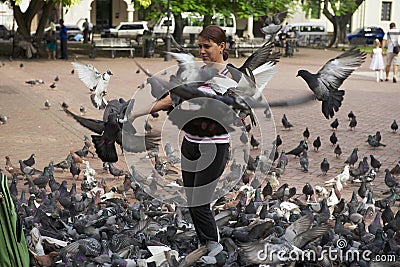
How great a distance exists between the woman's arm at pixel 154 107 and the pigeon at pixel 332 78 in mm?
1077

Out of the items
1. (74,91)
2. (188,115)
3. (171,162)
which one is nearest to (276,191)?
(171,162)

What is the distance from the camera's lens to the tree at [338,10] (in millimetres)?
41688

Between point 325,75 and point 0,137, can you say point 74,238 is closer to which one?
point 325,75

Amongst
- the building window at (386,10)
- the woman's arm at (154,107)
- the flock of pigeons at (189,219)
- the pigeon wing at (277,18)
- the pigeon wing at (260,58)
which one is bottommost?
the flock of pigeons at (189,219)

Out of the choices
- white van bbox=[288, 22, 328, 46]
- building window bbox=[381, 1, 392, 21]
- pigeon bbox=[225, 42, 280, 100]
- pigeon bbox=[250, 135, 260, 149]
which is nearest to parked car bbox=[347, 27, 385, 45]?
white van bbox=[288, 22, 328, 46]

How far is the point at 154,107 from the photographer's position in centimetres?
440

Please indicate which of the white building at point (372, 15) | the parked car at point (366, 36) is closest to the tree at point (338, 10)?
the parked car at point (366, 36)

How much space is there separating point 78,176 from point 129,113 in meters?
3.89

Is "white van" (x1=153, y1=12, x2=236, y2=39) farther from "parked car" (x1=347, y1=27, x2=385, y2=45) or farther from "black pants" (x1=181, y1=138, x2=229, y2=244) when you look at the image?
"black pants" (x1=181, y1=138, x2=229, y2=244)

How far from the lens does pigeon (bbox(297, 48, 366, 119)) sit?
4676 millimetres

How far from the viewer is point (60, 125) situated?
38.1ft

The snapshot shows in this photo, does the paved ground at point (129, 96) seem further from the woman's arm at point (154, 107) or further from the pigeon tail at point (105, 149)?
the pigeon tail at point (105, 149)

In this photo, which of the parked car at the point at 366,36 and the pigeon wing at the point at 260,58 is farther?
the parked car at the point at 366,36

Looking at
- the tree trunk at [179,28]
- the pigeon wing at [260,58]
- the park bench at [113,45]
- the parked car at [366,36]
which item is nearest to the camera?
the pigeon wing at [260,58]
